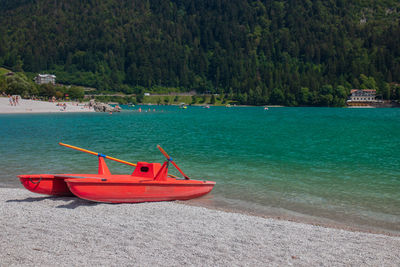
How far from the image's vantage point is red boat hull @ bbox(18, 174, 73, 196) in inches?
688

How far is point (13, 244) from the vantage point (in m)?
12.0

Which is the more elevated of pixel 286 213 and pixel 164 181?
pixel 164 181

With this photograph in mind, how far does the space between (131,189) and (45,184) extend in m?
4.17

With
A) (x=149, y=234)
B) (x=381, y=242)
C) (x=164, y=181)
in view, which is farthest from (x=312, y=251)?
(x=164, y=181)

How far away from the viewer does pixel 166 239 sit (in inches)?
515

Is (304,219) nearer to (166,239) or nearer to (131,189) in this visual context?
(166,239)

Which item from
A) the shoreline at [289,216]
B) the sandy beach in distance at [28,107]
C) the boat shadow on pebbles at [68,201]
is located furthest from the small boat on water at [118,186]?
the sandy beach in distance at [28,107]

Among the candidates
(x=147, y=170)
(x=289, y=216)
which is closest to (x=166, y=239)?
(x=147, y=170)

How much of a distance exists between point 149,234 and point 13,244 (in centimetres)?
440

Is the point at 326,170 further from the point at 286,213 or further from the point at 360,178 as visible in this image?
the point at 286,213

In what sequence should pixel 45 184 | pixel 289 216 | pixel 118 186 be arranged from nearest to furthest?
pixel 118 186 < pixel 289 216 < pixel 45 184

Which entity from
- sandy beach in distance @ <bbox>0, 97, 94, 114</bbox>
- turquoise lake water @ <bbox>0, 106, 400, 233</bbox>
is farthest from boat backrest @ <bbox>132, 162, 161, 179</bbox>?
sandy beach in distance @ <bbox>0, 97, 94, 114</bbox>

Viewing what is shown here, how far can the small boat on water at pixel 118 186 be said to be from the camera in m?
16.8

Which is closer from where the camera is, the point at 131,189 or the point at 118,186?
the point at 118,186
